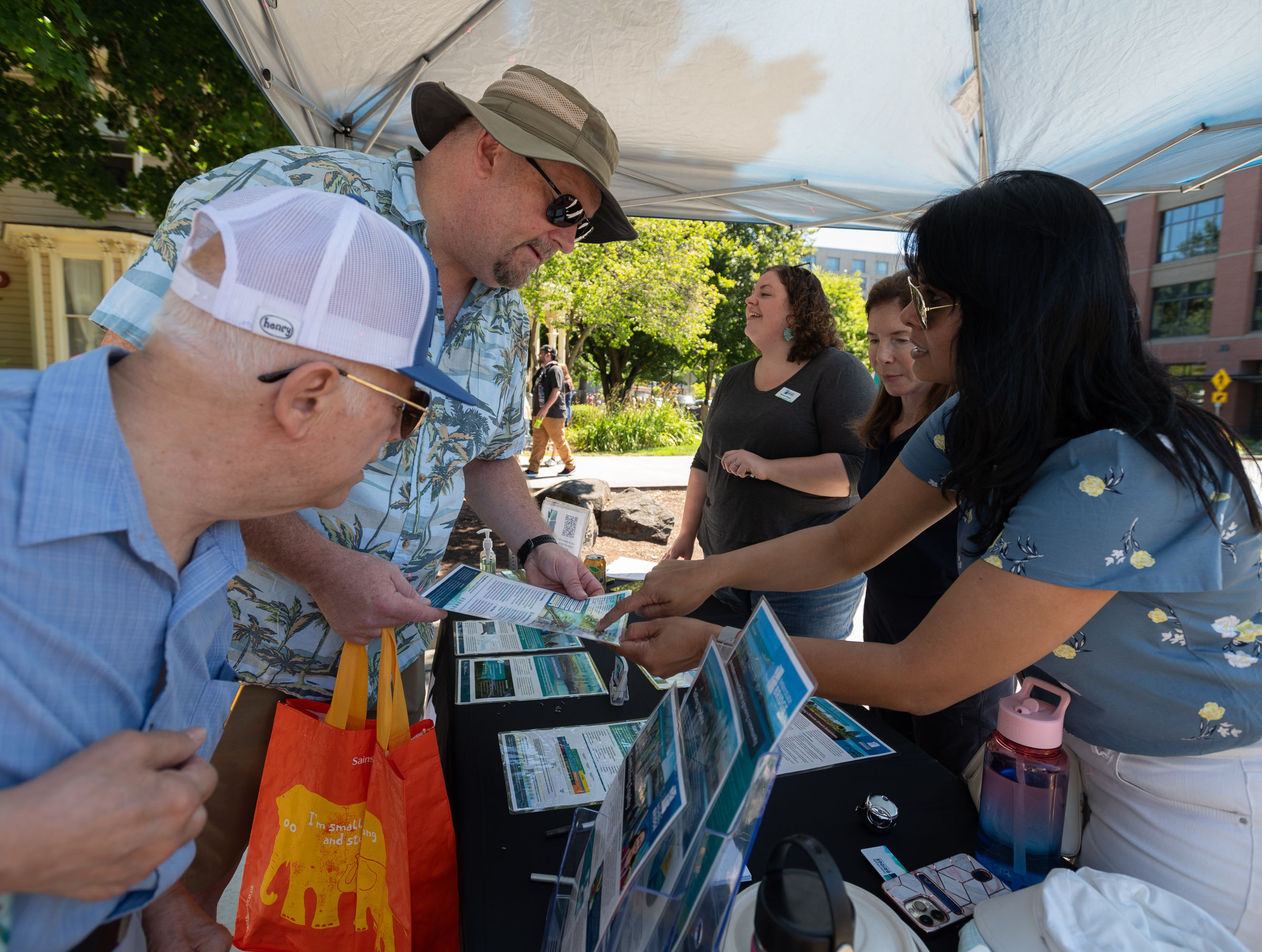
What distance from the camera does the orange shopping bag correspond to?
135cm

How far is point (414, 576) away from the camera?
1.94m

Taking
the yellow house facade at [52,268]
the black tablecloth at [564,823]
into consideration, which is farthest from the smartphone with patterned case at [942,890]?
the yellow house facade at [52,268]

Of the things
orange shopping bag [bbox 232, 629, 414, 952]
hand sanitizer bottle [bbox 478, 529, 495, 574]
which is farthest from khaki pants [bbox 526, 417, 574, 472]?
orange shopping bag [bbox 232, 629, 414, 952]

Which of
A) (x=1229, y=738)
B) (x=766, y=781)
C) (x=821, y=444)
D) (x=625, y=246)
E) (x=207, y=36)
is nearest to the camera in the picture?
(x=766, y=781)

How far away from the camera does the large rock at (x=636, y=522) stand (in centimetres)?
805

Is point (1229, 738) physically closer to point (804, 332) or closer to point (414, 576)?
point (414, 576)

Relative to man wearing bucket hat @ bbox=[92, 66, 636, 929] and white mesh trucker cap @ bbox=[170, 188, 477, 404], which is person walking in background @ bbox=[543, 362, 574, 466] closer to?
man wearing bucket hat @ bbox=[92, 66, 636, 929]

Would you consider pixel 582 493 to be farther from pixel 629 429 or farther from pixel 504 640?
pixel 629 429

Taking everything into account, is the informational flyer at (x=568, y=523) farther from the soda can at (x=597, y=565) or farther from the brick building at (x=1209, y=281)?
→ the brick building at (x=1209, y=281)

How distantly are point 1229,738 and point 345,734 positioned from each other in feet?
5.45

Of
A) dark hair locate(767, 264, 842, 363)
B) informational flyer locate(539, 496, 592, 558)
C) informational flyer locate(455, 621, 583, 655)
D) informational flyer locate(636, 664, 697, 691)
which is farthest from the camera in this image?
dark hair locate(767, 264, 842, 363)

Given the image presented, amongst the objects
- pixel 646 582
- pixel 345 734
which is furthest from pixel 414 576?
pixel 646 582

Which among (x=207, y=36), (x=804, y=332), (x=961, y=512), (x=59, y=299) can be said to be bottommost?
(x=961, y=512)

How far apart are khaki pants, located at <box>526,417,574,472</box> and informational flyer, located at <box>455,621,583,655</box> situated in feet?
31.0
